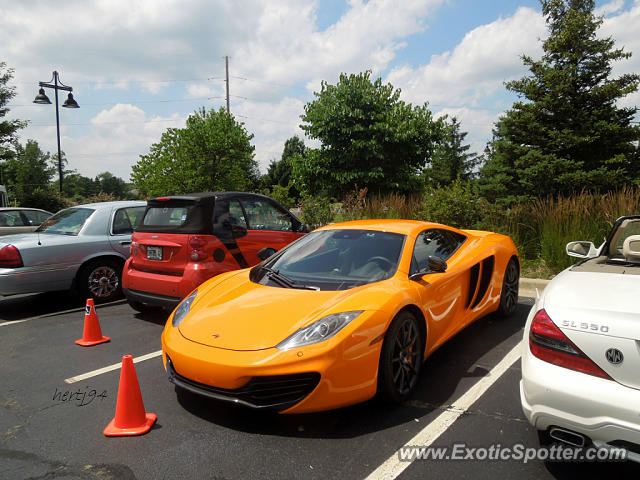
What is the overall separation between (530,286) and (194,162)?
612 inches

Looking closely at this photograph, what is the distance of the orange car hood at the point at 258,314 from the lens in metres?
2.99

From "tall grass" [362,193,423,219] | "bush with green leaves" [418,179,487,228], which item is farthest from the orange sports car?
"tall grass" [362,193,423,219]

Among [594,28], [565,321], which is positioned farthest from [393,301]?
[594,28]

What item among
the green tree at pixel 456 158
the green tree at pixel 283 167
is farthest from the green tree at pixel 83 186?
the green tree at pixel 456 158

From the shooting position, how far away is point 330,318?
9.88 feet

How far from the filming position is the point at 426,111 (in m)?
20.8

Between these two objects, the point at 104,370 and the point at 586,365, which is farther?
the point at 104,370

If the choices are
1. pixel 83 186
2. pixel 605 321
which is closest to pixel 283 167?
pixel 605 321

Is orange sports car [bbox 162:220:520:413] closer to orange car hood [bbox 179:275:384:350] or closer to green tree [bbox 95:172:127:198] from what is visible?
orange car hood [bbox 179:275:384:350]

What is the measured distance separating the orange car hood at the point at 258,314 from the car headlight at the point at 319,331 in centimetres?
4

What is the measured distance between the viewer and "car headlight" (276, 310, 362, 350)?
9.39ft

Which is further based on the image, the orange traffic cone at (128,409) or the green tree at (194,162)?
the green tree at (194,162)

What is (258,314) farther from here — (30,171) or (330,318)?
(30,171)

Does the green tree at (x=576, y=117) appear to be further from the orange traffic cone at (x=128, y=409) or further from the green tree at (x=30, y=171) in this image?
the green tree at (x=30, y=171)
